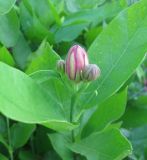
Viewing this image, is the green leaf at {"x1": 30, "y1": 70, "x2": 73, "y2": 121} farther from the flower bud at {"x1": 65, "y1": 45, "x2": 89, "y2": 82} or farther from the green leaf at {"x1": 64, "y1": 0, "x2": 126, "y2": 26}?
the green leaf at {"x1": 64, "y1": 0, "x2": 126, "y2": 26}

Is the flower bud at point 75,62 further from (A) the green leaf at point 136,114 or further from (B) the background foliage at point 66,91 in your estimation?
(A) the green leaf at point 136,114

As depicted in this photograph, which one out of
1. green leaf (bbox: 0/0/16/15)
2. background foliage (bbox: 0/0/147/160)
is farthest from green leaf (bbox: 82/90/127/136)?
green leaf (bbox: 0/0/16/15)

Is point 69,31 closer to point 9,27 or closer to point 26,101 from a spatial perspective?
point 9,27

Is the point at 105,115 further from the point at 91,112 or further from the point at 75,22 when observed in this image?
the point at 75,22

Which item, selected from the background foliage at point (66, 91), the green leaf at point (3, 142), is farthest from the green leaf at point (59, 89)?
the green leaf at point (3, 142)

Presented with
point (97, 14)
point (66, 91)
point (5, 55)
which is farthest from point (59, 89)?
point (97, 14)

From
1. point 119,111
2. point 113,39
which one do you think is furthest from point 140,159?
point 113,39
